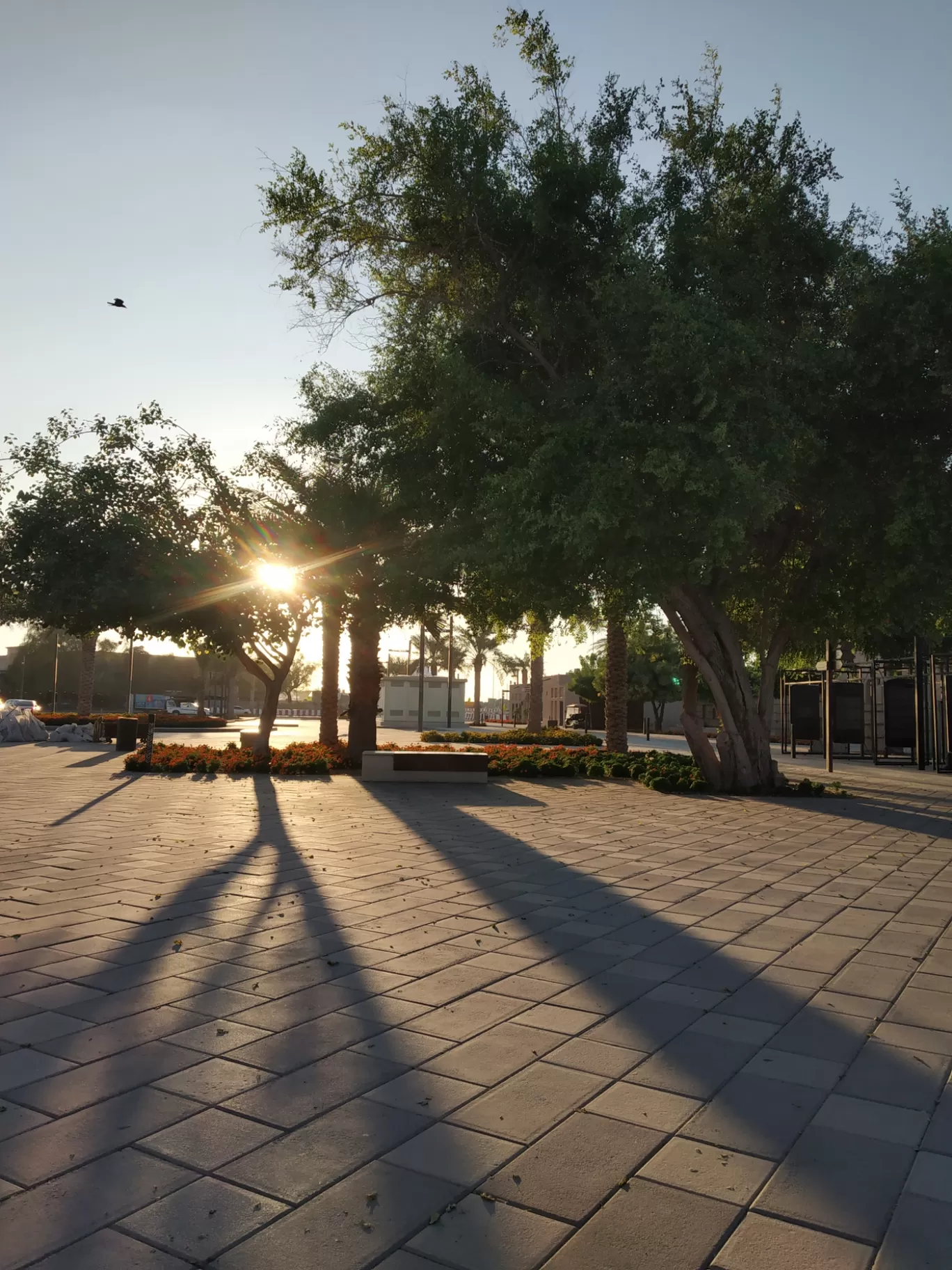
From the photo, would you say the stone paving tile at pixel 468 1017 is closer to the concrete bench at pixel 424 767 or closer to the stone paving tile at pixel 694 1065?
the stone paving tile at pixel 694 1065

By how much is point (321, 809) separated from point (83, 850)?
4015mm

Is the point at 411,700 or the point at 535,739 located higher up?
the point at 411,700

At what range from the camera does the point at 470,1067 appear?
3.71m

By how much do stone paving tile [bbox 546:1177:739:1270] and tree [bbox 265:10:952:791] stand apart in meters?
8.67

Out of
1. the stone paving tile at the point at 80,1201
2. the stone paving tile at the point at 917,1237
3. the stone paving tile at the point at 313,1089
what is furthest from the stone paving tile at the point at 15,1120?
the stone paving tile at the point at 917,1237

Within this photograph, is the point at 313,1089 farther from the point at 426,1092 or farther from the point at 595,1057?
the point at 595,1057

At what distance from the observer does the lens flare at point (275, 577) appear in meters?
19.1

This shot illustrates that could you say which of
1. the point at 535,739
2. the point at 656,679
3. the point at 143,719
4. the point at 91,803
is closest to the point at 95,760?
the point at 91,803

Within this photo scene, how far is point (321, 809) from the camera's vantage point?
12438 mm

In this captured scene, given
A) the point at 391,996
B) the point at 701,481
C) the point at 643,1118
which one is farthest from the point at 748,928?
the point at 701,481

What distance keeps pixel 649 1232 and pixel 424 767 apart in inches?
573

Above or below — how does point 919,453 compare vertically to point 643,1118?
above

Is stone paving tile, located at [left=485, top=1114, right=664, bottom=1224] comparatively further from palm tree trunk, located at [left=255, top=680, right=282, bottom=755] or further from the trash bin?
the trash bin

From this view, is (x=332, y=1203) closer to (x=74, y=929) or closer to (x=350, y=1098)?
(x=350, y=1098)
